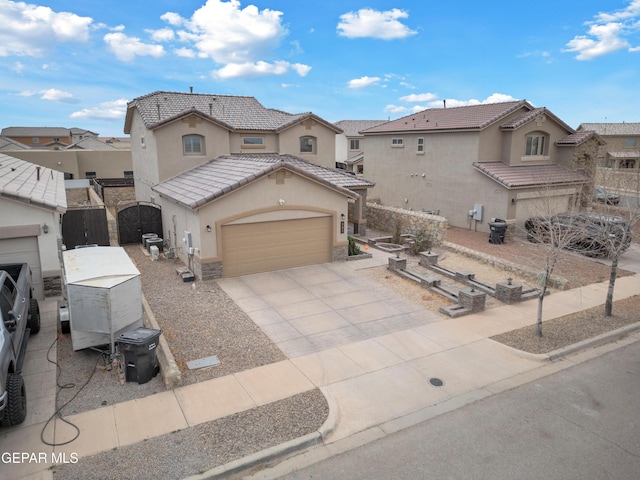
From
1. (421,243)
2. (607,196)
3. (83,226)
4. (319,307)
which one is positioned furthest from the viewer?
(421,243)

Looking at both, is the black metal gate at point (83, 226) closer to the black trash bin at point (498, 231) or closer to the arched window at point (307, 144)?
the arched window at point (307, 144)

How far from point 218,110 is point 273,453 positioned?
67.4 feet

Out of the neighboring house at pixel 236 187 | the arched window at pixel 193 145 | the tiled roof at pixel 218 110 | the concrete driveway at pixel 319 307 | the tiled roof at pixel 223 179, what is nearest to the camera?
the concrete driveway at pixel 319 307

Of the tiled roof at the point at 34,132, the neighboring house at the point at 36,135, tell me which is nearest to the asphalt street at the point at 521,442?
the neighboring house at the point at 36,135

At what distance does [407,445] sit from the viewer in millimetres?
7059

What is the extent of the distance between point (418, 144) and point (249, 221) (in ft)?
54.4

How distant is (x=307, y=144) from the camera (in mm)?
24953

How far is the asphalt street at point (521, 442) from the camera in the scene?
6.47 meters

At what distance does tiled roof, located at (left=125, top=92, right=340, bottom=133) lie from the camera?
2162cm

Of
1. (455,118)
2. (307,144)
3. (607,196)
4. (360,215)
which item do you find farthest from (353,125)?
(607,196)

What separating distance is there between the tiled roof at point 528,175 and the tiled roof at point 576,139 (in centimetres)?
144

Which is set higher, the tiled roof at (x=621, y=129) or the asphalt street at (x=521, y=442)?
the tiled roof at (x=621, y=129)

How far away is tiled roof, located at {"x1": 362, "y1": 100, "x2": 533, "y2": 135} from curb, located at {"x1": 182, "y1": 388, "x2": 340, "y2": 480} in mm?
20968

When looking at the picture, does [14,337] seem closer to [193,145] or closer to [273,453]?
[273,453]
